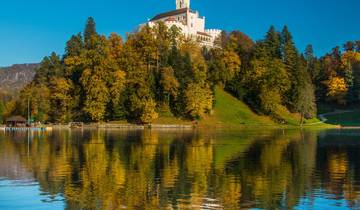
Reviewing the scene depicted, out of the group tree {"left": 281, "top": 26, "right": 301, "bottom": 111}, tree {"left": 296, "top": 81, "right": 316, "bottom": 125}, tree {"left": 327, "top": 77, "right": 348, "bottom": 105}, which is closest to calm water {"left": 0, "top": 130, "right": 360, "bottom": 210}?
tree {"left": 296, "top": 81, "right": 316, "bottom": 125}

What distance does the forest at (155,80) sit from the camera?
364 ft

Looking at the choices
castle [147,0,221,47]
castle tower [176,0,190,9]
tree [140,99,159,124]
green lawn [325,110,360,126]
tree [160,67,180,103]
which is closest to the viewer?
tree [140,99,159,124]

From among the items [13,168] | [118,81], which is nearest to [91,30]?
[118,81]

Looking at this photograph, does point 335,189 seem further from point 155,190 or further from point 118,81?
point 118,81

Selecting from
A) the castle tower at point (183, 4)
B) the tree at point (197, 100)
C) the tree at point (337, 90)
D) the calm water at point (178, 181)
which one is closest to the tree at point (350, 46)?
the tree at point (337, 90)

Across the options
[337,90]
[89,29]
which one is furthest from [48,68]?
[337,90]

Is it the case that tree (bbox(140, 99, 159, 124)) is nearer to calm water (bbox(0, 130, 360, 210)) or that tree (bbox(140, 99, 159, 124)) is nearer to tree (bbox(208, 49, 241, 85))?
tree (bbox(208, 49, 241, 85))

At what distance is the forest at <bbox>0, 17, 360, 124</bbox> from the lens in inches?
4373

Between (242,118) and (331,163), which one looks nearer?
(331,163)

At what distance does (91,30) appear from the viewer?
446 feet

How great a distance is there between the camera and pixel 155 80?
117 m

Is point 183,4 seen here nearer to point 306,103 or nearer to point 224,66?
point 224,66

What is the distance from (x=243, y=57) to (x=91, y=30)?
133 feet

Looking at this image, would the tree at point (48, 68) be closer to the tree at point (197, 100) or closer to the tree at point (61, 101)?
the tree at point (61, 101)
